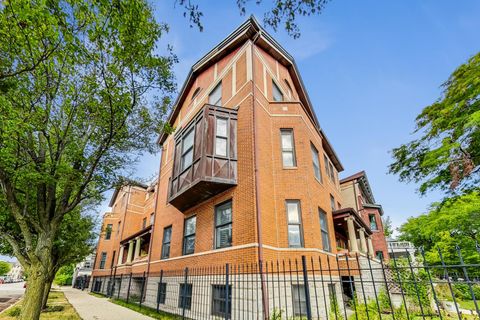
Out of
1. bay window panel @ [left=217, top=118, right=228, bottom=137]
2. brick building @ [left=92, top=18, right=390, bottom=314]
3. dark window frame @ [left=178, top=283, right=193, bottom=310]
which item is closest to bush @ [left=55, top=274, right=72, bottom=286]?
brick building @ [left=92, top=18, right=390, bottom=314]

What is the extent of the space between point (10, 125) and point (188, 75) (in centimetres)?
1378

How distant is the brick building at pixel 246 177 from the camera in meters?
9.66

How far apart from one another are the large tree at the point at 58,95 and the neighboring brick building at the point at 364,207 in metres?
19.5

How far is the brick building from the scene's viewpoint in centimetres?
966

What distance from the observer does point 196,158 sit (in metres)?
11.0

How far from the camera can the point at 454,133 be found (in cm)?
1068

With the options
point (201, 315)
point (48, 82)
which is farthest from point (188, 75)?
point (201, 315)

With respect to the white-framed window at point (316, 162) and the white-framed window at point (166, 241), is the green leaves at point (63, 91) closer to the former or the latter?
the white-framed window at point (166, 241)

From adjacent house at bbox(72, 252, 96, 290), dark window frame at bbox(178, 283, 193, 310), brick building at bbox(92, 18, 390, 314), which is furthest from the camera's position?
adjacent house at bbox(72, 252, 96, 290)

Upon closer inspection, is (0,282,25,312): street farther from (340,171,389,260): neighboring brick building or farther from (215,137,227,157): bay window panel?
(340,171,389,260): neighboring brick building

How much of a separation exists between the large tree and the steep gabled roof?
5.24m

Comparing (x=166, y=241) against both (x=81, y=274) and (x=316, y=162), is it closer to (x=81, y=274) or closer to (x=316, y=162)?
(x=316, y=162)

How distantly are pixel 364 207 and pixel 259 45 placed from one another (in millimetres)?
19032

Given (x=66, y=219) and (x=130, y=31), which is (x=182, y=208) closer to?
(x=66, y=219)
